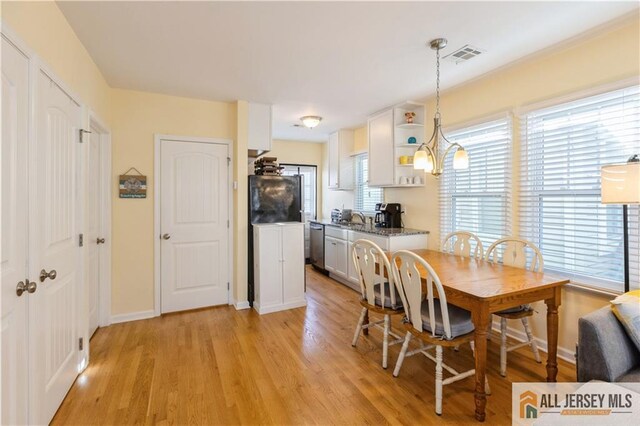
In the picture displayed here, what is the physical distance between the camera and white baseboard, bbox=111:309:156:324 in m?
3.31

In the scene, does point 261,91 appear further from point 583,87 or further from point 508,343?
point 508,343

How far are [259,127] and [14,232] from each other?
9.14 feet

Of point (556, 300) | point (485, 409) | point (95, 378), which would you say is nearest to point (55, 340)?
point (95, 378)

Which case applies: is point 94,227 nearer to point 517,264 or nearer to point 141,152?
point 141,152

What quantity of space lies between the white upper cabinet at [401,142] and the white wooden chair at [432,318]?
196 centimetres

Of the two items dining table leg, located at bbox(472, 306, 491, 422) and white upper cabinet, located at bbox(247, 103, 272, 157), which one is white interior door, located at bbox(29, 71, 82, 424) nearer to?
white upper cabinet, located at bbox(247, 103, 272, 157)

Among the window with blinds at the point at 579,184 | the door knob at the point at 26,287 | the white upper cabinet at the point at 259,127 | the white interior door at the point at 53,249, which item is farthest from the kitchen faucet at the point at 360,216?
the door knob at the point at 26,287

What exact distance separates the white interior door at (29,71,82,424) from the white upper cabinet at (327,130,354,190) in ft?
12.5

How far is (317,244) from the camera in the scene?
5.52m

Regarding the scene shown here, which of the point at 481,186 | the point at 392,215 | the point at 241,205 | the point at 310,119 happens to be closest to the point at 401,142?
the point at 392,215

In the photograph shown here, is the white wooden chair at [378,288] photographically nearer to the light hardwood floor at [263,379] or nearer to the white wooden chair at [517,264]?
the light hardwood floor at [263,379]

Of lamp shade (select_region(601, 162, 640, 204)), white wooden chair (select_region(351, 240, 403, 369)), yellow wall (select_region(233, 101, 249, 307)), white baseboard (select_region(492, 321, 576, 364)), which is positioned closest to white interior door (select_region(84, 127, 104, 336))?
yellow wall (select_region(233, 101, 249, 307))

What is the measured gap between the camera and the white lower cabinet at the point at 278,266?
3.63 metres

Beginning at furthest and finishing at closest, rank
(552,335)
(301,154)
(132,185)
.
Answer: (301,154) → (132,185) → (552,335)
